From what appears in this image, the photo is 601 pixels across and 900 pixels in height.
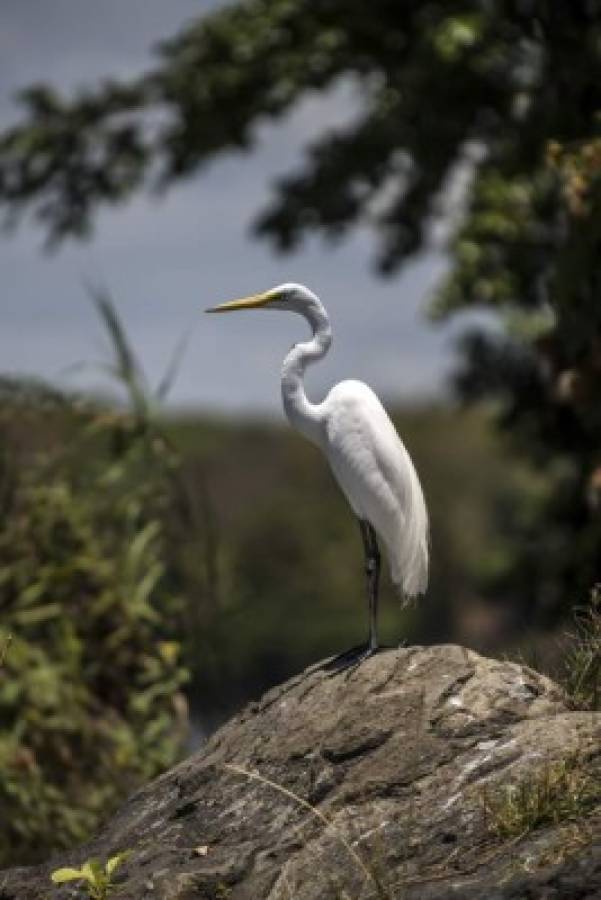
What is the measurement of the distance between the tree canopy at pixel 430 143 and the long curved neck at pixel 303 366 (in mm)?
5235

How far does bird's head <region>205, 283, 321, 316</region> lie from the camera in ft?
25.0

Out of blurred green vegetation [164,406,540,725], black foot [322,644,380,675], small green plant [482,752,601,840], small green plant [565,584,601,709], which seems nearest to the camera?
small green plant [482,752,601,840]

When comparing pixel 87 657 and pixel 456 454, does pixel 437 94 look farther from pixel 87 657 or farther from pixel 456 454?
pixel 456 454

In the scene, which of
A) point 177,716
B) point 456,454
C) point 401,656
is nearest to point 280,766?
point 401,656

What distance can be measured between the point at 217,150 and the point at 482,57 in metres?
3.37

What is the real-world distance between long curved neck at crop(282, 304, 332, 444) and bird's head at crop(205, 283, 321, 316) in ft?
0.09

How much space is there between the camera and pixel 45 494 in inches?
487

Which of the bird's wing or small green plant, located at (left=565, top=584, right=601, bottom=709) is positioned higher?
Result: the bird's wing

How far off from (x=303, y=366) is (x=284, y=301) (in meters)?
0.28

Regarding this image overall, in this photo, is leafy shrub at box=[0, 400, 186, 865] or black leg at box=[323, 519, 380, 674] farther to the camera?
leafy shrub at box=[0, 400, 186, 865]

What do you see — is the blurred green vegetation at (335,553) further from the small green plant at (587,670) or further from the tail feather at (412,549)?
the small green plant at (587,670)

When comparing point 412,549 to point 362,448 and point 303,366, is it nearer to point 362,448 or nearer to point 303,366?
point 362,448

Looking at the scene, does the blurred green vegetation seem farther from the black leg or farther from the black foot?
the black foot

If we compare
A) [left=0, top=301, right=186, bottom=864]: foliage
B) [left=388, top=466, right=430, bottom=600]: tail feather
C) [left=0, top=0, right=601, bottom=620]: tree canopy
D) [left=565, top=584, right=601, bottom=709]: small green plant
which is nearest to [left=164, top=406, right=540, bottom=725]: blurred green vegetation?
[left=0, top=0, right=601, bottom=620]: tree canopy
